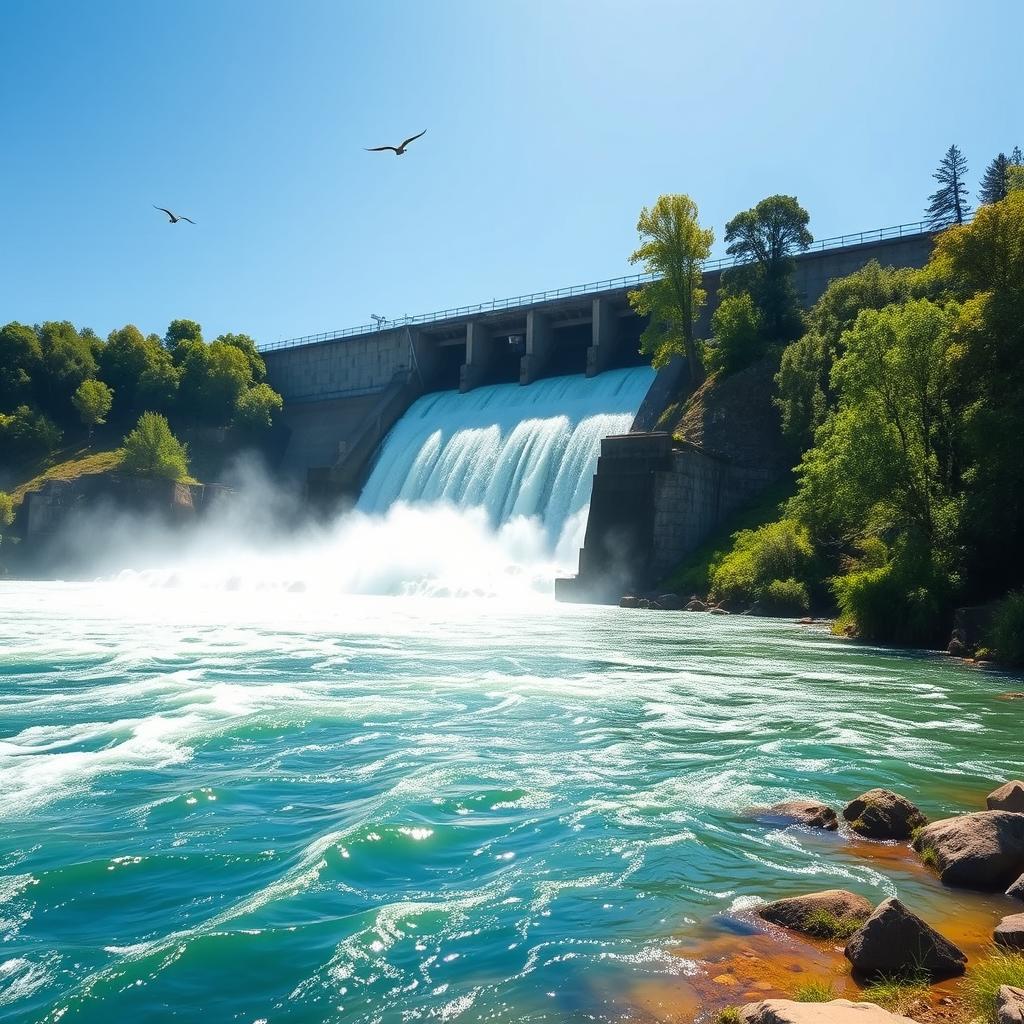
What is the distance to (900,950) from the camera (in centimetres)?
507

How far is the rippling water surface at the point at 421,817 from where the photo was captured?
5371mm

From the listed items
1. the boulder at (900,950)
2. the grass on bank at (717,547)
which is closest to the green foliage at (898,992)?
the boulder at (900,950)

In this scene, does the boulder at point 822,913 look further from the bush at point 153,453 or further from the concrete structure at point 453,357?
the bush at point 153,453

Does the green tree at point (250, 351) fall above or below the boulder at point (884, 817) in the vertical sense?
above

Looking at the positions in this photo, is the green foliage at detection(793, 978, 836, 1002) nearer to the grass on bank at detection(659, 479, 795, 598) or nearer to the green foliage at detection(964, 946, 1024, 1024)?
the green foliage at detection(964, 946, 1024, 1024)

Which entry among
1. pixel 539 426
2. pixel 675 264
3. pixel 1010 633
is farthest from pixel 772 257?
pixel 1010 633

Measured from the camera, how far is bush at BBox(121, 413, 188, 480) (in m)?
61.0

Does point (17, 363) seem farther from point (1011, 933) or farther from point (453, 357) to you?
point (1011, 933)

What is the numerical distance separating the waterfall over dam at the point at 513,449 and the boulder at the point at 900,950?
37.5m

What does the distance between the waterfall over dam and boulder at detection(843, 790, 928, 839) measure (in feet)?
114

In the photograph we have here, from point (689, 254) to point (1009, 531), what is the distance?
97.5ft

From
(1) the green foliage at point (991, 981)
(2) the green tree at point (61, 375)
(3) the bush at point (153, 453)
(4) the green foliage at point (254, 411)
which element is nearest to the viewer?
(1) the green foliage at point (991, 981)

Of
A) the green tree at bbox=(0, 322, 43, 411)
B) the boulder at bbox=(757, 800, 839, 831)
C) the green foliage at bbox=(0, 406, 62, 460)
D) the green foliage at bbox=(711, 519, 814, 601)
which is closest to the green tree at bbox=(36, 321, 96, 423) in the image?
the green tree at bbox=(0, 322, 43, 411)

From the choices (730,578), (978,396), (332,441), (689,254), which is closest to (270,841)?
(978,396)
